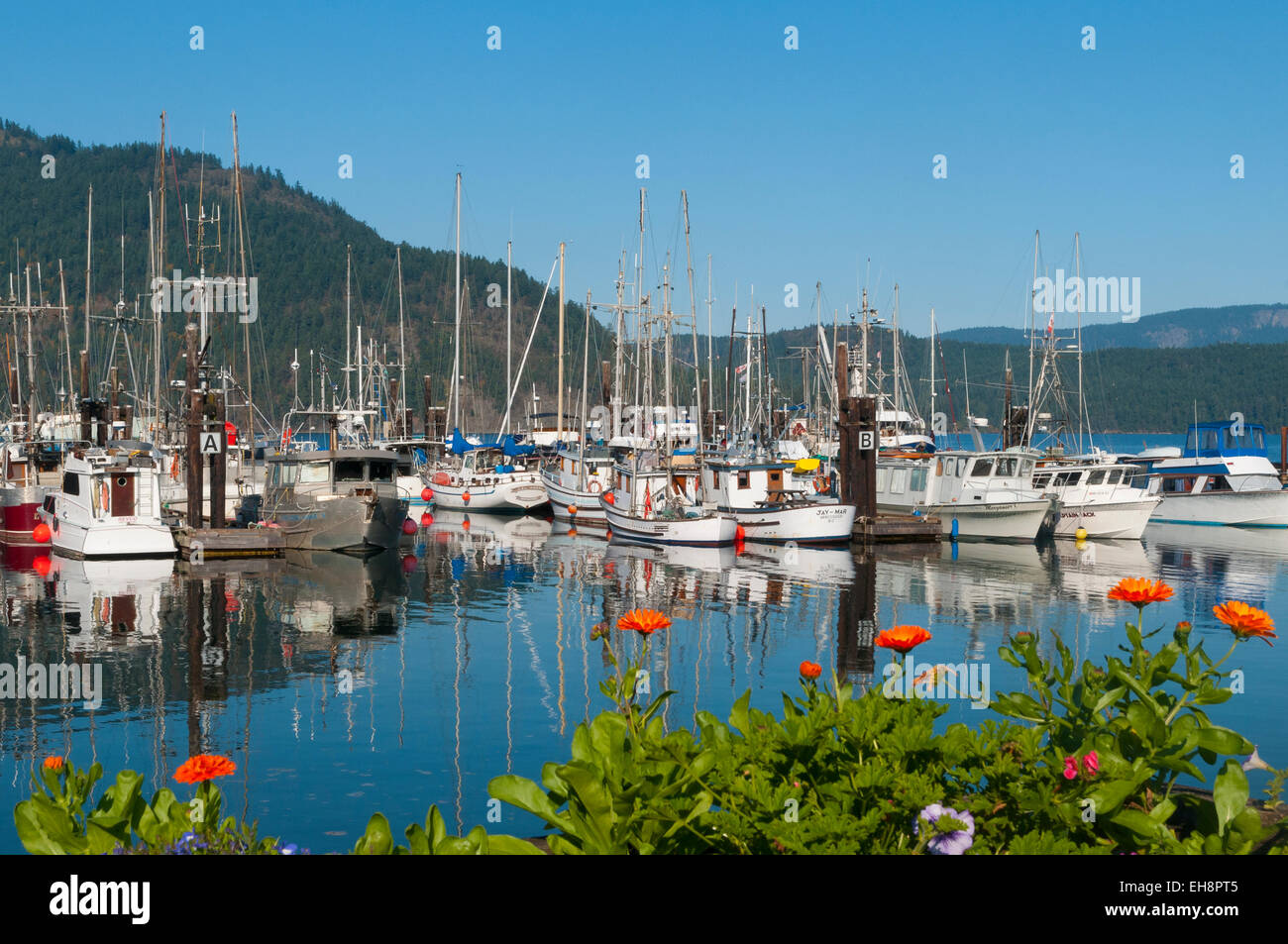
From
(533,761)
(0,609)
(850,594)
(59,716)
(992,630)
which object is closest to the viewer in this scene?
(533,761)

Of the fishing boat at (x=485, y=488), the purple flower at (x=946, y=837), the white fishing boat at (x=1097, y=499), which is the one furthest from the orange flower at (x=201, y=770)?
the fishing boat at (x=485, y=488)

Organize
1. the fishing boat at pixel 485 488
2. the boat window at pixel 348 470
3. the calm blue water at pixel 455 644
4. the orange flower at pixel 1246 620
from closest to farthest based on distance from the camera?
the orange flower at pixel 1246 620 → the calm blue water at pixel 455 644 → the boat window at pixel 348 470 → the fishing boat at pixel 485 488

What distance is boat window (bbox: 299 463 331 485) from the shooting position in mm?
40281

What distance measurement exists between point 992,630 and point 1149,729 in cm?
1820

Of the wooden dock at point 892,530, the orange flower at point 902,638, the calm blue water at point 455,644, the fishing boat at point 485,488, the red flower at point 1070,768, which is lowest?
the calm blue water at point 455,644

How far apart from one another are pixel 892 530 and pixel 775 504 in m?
4.54

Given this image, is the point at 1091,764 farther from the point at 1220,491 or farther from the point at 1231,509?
the point at 1220,491

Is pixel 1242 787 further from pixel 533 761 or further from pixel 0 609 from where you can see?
pixel 0 609

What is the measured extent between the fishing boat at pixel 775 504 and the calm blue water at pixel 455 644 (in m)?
1.82

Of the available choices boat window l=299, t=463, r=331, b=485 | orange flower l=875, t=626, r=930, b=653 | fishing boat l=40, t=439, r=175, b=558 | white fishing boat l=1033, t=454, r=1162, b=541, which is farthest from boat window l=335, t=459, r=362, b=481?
orange flower l=875, t=626, r=930, b=653

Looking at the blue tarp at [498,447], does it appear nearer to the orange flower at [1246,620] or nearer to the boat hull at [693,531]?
the boat hull at [693,531]

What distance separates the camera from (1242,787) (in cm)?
501

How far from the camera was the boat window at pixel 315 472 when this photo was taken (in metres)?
40.3

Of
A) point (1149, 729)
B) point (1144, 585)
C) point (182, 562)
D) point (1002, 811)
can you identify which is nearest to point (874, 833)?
point (1002, 811)
